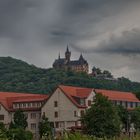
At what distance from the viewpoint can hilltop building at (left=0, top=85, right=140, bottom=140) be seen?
95812mm

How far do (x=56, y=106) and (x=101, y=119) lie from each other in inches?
1092

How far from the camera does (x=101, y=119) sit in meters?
70.8

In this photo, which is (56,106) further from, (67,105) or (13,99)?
(13,99)

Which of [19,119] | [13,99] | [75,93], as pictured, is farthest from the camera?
[13,99]

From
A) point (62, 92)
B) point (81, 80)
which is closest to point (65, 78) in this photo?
point (81, 80)

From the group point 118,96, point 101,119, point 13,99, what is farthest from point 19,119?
point 101,119

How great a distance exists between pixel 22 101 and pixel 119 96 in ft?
71.2

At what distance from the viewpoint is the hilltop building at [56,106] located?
9581 centimetres

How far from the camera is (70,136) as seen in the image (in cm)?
1628

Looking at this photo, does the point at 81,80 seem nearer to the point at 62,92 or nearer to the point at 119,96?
the point at 119,96

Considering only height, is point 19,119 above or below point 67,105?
below

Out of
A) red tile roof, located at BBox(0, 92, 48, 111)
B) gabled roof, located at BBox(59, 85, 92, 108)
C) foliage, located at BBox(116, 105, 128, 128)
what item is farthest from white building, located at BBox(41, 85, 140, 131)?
foliage, located at BBox(116, 105, 128, 128)

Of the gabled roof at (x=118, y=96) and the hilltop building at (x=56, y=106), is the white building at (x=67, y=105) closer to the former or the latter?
the hilltop building at (x=56, y=106)

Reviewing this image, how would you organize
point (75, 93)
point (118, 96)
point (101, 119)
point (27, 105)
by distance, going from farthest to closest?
point (118, 96), point (27, 105), point (75, 93), point (101, 119)
